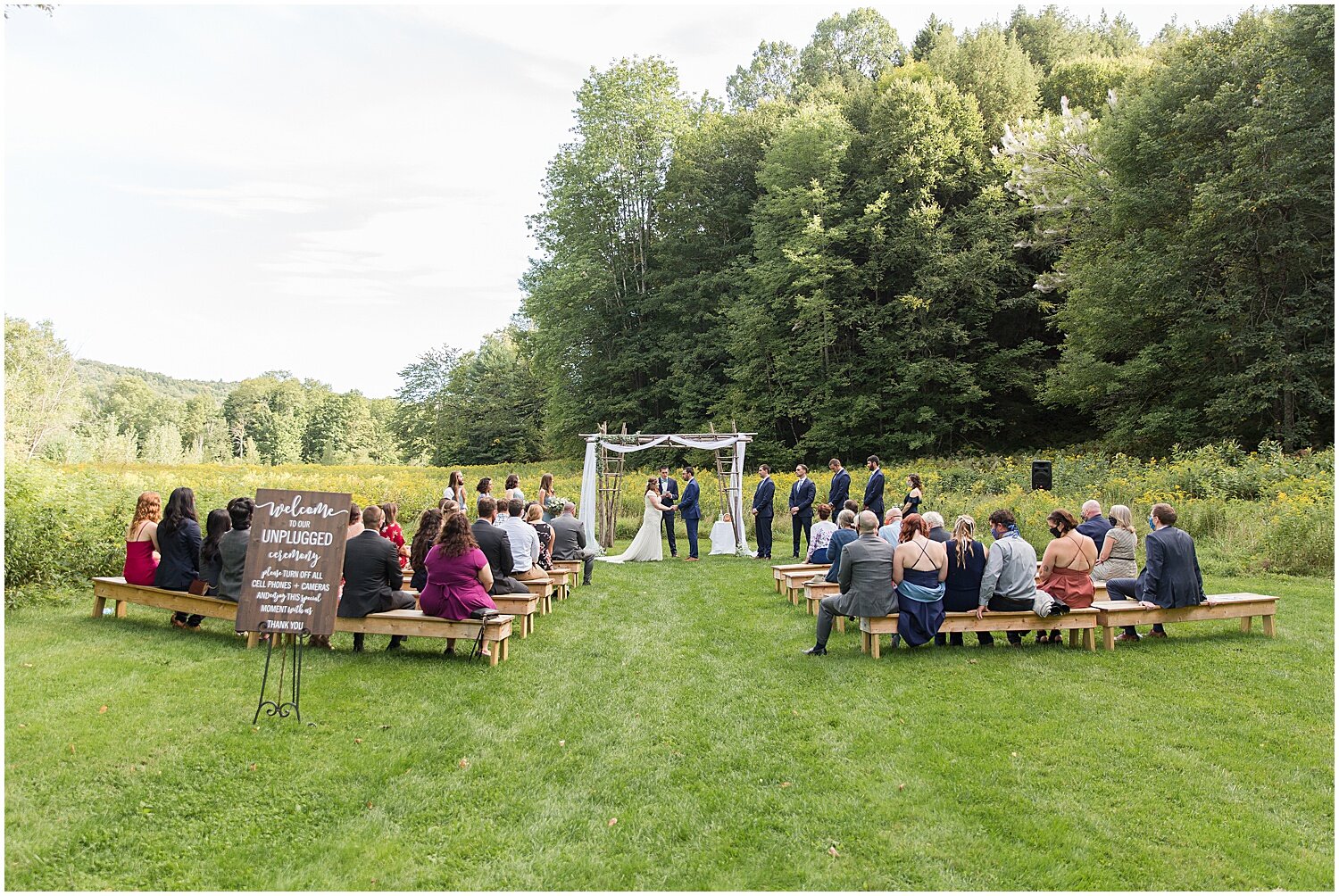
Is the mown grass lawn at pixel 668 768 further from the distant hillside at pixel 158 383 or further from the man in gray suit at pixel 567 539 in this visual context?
the distant hillside at pixel 158 383

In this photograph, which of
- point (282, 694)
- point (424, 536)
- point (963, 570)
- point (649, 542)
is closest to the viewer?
point (282, 694)

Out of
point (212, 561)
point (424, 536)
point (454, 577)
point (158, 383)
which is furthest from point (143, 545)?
point (158, 383)

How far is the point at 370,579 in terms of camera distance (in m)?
7.75

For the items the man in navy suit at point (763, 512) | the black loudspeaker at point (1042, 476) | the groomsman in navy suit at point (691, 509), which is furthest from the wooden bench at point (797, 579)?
the black loudspeaker at point (1042, 476)

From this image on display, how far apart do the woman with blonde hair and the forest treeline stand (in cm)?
1591

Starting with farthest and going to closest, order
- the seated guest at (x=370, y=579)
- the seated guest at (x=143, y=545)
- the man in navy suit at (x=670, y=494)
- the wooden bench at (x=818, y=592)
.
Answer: the man in navy suit at (x=670, y=494) → the wooden bench at (x=818, y=592) → the seated guest at (x=143, y=545) → the seated guest at (x=370, y=579)

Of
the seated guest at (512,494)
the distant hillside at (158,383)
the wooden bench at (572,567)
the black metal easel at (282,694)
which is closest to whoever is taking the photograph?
the black metal easel at (282,694)

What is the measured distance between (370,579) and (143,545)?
9.22 feet

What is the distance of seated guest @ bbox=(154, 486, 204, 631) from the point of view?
8336 millimetres

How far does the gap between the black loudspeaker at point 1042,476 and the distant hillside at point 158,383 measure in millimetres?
78031

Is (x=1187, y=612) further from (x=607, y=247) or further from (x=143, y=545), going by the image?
(x=607, y=247)

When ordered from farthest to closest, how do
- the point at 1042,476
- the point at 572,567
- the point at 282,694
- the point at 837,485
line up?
the point at 1042,476 < the point at 837,485 < the point at 572,567 < the point at 282,694

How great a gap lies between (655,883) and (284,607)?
11.7 feet

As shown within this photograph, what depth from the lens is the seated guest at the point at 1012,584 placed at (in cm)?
816
